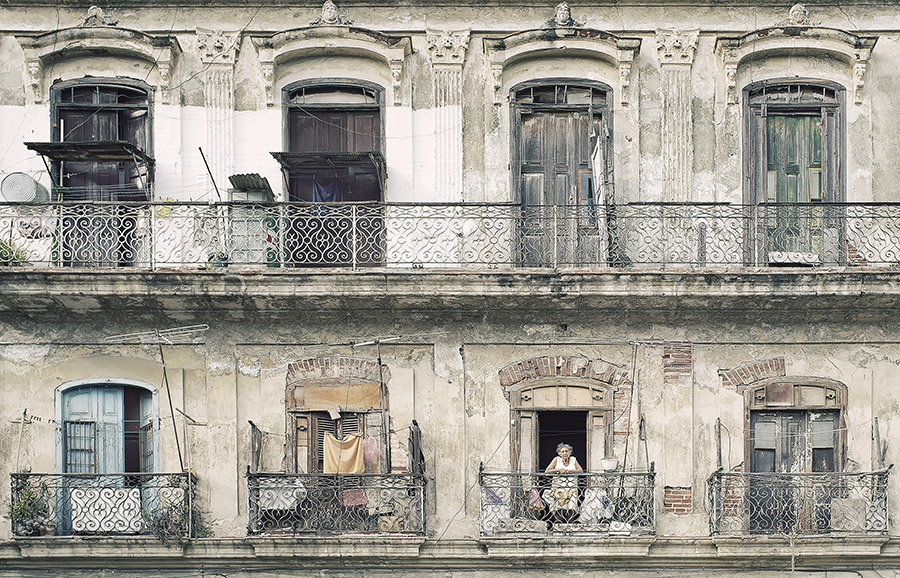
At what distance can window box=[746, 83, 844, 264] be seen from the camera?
1397 cm

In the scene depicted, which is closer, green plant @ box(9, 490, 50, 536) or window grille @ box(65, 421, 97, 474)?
green plant @ box(9, 490, 50, 536)

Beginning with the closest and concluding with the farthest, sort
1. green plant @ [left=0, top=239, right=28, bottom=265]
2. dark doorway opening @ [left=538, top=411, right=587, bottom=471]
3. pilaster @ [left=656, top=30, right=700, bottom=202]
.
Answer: green plant @ [left=0, top=239, right=28, bottom=265], dark doorway opening @ [left=538, top=411, right=587, bottom=471], pilaster @ [left=656, top=30, right=700, bottom=202]

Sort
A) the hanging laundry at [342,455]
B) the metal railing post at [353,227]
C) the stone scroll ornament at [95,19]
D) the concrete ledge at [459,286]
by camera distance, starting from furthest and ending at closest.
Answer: the stone scroll ornament at [95,19] → the hanging laundry at [342,455] → the metal railing post at [353,227] → the concrete ledge at [459,286]

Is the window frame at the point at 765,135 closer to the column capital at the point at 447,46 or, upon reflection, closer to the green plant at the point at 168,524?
the column capital at the point at 447,46

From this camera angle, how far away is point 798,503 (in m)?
13.2

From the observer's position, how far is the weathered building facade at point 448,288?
1303 cm

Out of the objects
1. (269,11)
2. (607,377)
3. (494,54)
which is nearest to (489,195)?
(494,54)

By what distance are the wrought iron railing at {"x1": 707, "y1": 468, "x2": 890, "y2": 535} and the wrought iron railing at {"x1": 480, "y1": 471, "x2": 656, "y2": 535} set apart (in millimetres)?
900

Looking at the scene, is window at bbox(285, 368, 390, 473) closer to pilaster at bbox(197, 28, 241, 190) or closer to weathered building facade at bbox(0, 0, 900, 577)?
weathered building facade at bbox(0, 0, 900, 577)

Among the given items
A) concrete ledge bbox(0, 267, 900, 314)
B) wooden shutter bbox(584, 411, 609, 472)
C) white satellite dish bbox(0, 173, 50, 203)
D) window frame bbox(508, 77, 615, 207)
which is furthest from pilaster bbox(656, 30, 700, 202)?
white satellite dish bbox(0, 173, 50, 203)

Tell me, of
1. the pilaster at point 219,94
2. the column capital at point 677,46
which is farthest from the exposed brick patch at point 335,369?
the column capital at point 677,46

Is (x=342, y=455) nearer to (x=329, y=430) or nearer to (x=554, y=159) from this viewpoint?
(x=329, y=430)

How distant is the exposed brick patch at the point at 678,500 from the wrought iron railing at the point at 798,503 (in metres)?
0.25

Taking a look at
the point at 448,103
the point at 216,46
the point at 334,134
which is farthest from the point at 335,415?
the point at 216,46
